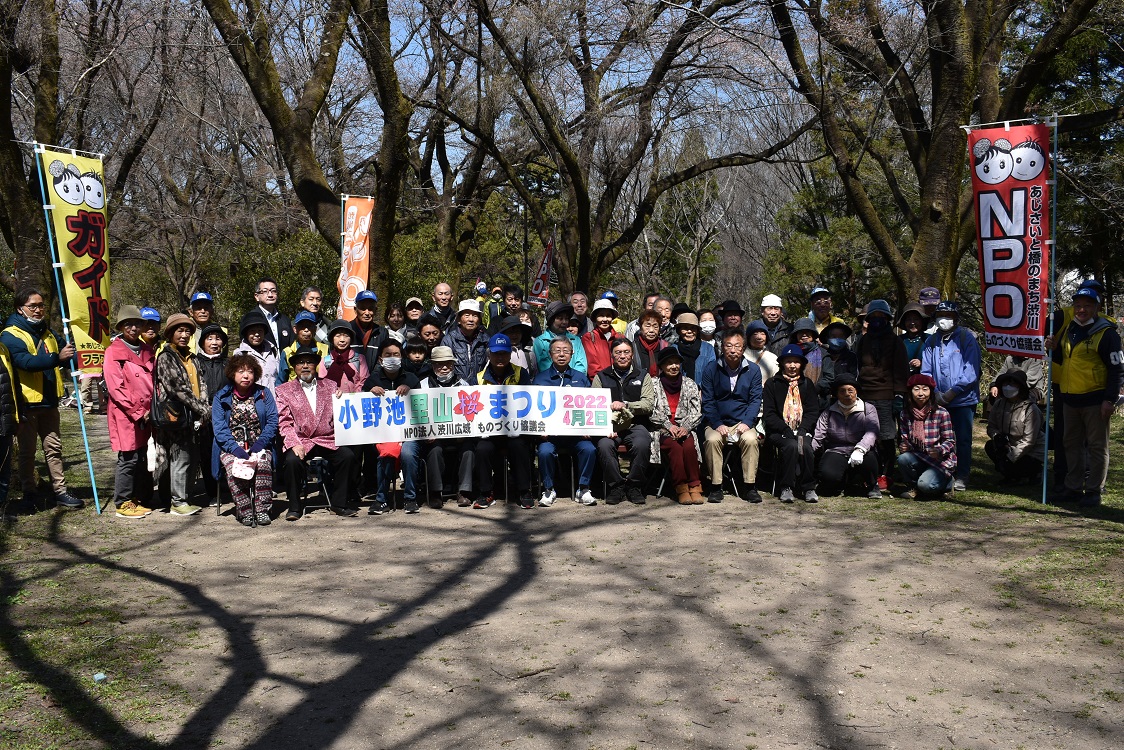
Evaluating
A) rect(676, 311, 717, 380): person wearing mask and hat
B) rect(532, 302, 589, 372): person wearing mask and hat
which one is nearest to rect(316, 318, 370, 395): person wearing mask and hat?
rect(532, 302, 589, 372): person wearing mask and hat

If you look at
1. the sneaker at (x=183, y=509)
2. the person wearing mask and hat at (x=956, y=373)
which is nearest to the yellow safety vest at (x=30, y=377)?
the sneaker at (x=183, y=509)

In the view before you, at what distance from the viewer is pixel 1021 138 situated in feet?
30.0

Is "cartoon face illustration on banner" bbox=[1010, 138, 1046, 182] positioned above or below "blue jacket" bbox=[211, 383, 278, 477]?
above

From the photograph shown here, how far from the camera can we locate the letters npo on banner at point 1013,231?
9.05m

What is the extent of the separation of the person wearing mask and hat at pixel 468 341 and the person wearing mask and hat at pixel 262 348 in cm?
177

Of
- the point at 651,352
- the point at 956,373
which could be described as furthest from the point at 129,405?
the point at 956,373

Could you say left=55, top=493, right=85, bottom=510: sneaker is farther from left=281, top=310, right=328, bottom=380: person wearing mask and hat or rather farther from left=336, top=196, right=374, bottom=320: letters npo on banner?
left=336, top=196, right=374, bottom=320: letters npo on banner

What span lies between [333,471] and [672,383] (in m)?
3.55

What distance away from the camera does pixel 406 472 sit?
9.13 meters

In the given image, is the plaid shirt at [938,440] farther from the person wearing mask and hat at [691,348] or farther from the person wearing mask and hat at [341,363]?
the person wearing mask and hat at [341,363]

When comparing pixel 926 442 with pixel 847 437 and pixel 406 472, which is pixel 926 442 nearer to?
pixel 847 437

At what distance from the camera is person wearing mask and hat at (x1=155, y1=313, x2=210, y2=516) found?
28.9ft

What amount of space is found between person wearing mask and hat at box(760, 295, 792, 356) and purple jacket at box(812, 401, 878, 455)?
4.51 ft

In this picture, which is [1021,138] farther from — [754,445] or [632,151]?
[632,151]
